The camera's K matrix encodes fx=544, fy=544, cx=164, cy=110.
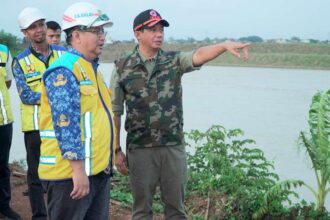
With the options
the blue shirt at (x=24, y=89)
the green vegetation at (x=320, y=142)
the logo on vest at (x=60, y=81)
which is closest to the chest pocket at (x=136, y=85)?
the blue shirt at (x=24, y=89)

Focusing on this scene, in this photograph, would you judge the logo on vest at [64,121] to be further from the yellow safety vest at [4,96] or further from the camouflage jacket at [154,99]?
the yellow safety vest at [4,96]

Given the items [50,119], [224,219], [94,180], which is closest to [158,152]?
[94,180]

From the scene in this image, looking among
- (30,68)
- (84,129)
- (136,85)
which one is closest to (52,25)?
(30,68)

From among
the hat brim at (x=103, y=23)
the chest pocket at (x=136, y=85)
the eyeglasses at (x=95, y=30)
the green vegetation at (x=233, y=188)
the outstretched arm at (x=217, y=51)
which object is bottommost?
the green vegetation at (x=233, y=188)

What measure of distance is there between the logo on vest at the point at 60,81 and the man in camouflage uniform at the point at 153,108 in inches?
44.4

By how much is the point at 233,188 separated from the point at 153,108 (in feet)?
6.38

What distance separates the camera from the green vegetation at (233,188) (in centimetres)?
535

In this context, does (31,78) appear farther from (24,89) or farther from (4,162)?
(4,162)

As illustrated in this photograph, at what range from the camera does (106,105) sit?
10.6 feet

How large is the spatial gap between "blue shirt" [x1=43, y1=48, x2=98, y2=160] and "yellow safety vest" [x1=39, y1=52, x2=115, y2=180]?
54 millimetres

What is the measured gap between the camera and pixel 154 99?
13.1ft

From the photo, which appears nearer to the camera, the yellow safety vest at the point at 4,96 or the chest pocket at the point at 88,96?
the chest pocket at the point at 88,96

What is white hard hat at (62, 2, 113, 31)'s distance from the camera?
3115 millimetres

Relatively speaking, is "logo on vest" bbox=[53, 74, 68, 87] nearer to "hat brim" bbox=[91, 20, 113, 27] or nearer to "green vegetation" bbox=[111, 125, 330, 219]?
"hat brim" bbox=[91, 20, 113, 27]
